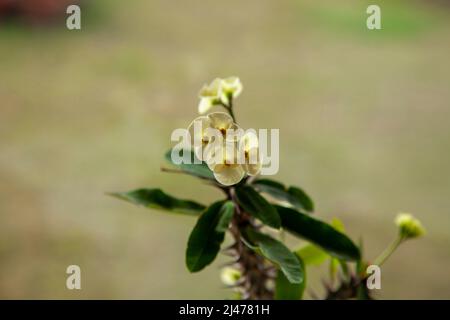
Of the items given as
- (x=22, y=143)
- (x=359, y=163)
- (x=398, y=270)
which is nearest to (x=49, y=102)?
(x=22, y=143)

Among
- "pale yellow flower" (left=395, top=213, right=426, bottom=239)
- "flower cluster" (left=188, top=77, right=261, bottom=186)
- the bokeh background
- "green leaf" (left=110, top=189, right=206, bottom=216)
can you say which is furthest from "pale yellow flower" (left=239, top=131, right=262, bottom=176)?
the bokeh background

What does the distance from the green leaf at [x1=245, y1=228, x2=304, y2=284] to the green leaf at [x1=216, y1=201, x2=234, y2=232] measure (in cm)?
3

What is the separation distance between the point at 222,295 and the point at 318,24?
127 centimetres

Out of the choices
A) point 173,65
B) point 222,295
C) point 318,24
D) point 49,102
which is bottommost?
point 222,295

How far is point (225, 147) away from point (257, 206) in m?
0.08

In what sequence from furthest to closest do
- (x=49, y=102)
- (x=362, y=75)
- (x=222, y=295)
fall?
(x=362, y=75) → (x=49, y=102) → (x=222, y=295)

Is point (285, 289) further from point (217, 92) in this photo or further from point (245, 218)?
point (217, 92)

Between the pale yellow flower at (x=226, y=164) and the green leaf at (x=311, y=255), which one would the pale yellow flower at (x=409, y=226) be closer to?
the green leaf at (x=311, y=255)

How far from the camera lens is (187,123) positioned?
6.09 feet

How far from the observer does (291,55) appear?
213 centimetres

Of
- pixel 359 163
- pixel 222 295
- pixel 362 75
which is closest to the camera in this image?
pixel 222 295

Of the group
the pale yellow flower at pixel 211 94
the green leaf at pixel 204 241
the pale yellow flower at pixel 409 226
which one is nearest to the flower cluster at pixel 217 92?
the pale yellow flower at pixel 211 94

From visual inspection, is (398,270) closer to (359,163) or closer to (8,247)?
(359,163)

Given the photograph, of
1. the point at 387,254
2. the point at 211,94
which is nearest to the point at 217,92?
the point at 211,94
